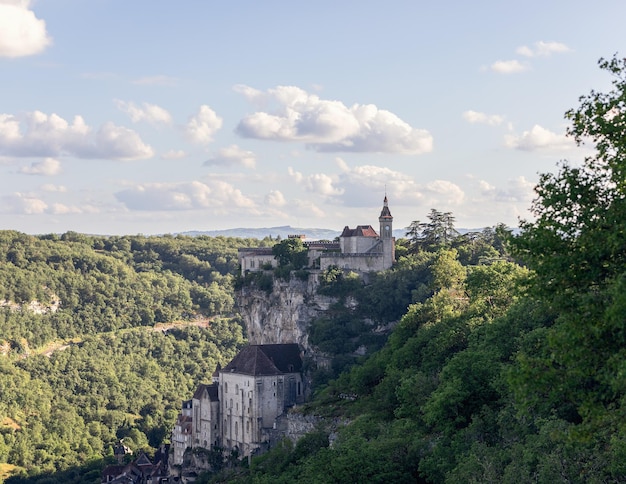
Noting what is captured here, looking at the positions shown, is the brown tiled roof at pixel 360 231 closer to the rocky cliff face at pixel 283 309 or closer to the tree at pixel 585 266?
the rocky cliff face at pixel 283 309

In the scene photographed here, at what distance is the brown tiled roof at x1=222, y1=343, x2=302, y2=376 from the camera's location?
80.2 metres

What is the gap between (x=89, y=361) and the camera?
16462cm

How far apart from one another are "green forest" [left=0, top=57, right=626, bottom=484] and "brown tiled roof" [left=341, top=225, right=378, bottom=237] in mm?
3646

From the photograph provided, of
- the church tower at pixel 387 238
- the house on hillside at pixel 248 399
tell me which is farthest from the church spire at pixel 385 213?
the house on hillside at pixel 248 399

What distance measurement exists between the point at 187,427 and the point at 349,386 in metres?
22.5

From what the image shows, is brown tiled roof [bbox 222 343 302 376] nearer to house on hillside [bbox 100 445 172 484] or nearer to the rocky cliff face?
the rocky cliff face

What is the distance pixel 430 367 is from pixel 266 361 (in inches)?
966

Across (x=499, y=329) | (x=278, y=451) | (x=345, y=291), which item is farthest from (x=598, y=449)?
(x=345, y=291)

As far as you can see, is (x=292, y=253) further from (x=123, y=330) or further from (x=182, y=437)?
(x=123, y=330)

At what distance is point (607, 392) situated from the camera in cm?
2214

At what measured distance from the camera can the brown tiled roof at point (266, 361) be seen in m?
80.2

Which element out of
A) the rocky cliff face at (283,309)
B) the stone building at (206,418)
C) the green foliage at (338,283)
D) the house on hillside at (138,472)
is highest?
the green foliage at (338,283)

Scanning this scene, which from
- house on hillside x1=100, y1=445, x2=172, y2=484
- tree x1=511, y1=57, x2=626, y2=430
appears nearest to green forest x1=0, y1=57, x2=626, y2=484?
tree x1=511, y1=57, x2=626, y2=430

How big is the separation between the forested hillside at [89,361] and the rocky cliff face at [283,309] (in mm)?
27437
